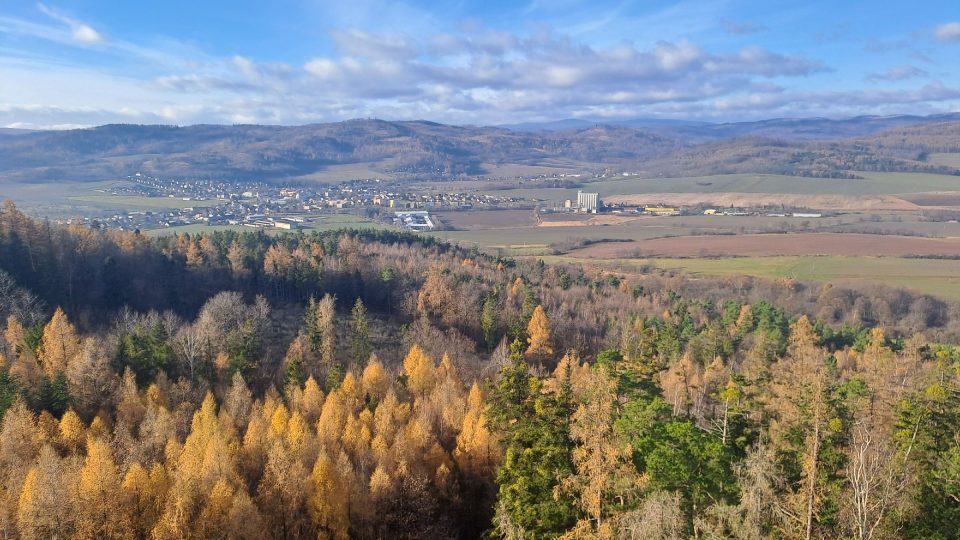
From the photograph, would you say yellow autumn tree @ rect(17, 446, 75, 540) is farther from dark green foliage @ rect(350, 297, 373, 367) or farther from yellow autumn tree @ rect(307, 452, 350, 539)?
dark green foliage @ rect(350, 297, 373, 367)

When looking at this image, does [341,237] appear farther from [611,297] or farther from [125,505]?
[125,505]

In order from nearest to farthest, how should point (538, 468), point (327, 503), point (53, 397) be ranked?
point (538, 468) → point (327, 503) → point (53, 397)

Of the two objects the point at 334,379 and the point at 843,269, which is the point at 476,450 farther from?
the point at 843,269

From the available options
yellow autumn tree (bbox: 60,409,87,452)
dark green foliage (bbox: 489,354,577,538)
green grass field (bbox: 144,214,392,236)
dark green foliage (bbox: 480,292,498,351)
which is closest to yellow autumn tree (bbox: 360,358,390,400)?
yellow autumn tree (bbox: 60,409,87,452)

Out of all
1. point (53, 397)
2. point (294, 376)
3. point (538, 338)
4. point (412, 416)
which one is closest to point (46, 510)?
point (53, 397)

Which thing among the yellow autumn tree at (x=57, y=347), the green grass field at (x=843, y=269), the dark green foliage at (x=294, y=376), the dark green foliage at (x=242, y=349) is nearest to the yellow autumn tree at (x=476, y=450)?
the dark green foliage at (x=294, y=376)

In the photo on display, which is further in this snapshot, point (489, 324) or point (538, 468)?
point (489, 324)

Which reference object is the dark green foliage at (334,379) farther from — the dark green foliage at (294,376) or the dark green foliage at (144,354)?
the dark green foliage at (144,354)
